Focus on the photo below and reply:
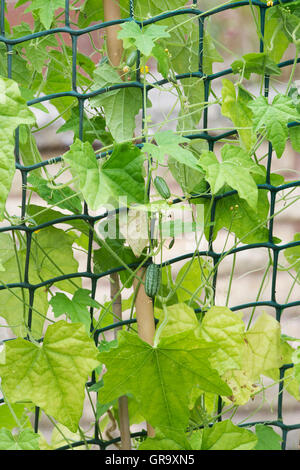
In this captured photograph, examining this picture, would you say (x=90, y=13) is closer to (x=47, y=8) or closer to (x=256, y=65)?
(x=47, y=8)

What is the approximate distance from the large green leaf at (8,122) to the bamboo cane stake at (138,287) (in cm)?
20

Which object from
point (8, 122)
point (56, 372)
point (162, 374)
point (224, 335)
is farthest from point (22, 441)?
point (8, 122)

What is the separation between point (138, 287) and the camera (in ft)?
3.18

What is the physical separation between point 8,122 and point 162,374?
0.40 meters

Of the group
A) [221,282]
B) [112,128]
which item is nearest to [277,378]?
[112,128]

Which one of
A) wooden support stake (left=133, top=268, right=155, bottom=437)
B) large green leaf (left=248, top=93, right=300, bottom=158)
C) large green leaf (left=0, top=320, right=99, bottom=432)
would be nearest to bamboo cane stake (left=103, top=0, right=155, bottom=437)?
wooden support stake (left=133, top=268, right=155, bottom=437)

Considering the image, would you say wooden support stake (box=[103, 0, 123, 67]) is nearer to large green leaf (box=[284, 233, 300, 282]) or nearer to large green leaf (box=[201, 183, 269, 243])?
large green leaf (box=[201, 183, 269, 243])

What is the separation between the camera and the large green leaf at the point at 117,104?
3.02 feet

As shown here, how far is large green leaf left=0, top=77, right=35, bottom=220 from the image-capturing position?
2.55 ft

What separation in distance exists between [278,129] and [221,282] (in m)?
0.92

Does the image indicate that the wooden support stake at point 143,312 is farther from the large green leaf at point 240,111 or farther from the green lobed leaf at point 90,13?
the green lobed leaf at point 90,13

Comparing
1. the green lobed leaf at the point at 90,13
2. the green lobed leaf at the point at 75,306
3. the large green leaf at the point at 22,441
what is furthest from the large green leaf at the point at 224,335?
the green lobed leaf at the point at 90,13

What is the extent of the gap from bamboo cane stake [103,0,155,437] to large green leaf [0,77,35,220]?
0.20 m

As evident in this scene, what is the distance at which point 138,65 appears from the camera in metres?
0.92
